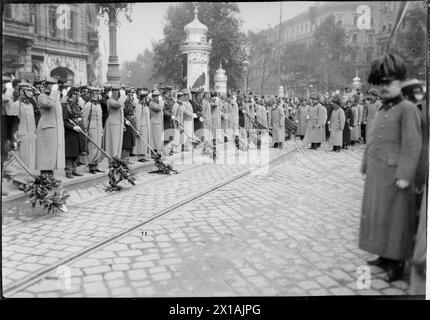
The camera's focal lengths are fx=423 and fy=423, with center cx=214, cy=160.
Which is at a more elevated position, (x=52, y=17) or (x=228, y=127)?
(x=52, y=17)

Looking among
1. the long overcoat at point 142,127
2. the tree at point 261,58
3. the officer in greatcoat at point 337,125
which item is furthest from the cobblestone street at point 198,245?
the officer in greatcoat at point 337,125

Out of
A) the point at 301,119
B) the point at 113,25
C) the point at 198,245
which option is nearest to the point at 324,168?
the point at 198,245

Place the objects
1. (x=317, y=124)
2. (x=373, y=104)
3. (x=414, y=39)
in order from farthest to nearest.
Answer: (x=317, y=124)
(x=373, y=104)
(x=414, y=39)

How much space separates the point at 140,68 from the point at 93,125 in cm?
161

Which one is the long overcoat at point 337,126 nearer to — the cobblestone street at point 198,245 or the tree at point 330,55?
the tree at point 330,55

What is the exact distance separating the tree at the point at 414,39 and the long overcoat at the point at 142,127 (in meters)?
7.44

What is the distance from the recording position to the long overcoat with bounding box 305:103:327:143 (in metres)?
13.5

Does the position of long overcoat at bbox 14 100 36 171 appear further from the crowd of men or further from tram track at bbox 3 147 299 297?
tram track at bbox 3 147 299 297

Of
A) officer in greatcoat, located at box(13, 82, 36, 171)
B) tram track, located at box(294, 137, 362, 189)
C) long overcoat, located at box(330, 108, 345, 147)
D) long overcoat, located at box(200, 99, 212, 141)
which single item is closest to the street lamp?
officer in greatcoat, located at box(13, 82, 36, 171)

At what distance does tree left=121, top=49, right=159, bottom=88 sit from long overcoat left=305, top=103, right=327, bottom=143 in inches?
212

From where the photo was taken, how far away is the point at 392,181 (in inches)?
147

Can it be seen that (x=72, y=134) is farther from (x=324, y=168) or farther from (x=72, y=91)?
(x=324, y=168)

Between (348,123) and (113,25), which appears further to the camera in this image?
(348,123)

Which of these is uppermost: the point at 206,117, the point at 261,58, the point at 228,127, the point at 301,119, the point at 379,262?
the point at 261,58
